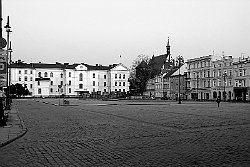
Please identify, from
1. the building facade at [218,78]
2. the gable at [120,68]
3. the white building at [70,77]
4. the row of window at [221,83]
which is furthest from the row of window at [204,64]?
the white building at [70,77]

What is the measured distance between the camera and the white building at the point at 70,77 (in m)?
127

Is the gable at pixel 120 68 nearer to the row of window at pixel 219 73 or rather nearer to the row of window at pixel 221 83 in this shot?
the row of window at pixel 219 73

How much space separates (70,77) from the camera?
126m

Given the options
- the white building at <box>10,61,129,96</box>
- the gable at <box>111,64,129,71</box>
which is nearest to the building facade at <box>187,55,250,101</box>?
the gable at <box>111,64,129,71</box>

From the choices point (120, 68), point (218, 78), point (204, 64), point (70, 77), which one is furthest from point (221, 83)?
point (70, 77)

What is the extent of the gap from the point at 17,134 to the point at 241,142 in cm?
846

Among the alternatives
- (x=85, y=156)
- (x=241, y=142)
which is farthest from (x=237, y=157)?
(x=85, y=156)

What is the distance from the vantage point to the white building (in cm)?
12669

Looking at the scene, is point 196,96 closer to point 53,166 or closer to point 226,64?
point 226,64

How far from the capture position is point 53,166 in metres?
7.42

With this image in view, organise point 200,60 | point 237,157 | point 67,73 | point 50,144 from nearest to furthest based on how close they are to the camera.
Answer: point 237,157, point 50,144, point 200,60, point 67,73

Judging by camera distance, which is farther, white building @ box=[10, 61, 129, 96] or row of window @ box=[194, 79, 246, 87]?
white building @ box=[10, 61, 129, 96]

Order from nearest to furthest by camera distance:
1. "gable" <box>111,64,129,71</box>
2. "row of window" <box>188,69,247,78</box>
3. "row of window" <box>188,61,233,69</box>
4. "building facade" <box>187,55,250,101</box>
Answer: "building facade" <box>187,55,250,101</box>
"row of window" <box>188,69,247,78</box>
"row of window" <box>188,61,233,69</box>
"gable" <box>111,64,129,71</box>

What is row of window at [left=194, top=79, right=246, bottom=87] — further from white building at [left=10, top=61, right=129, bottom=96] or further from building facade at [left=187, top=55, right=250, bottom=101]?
white building at [left=10, top=61, right=129, bottom=96]
